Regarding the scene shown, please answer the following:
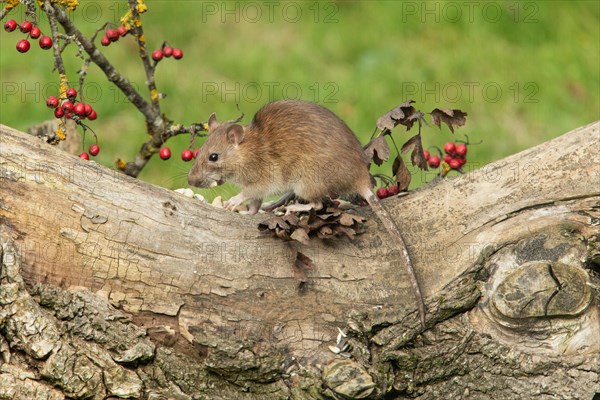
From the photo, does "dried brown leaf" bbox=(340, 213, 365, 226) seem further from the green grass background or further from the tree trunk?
the green grass background

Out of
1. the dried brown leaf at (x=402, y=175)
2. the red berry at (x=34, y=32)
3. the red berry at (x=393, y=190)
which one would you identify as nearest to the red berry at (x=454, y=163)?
the red berry at (x=393, y=190)

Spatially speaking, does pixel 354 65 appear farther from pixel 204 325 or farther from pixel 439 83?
pixel 204 325

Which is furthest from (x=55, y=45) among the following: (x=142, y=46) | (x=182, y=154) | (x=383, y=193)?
(x=383, y=193)

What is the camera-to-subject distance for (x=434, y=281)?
4465 mm

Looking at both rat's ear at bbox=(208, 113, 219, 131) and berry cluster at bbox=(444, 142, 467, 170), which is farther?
rat's ear at bbox=(208, 113, 219, 131)

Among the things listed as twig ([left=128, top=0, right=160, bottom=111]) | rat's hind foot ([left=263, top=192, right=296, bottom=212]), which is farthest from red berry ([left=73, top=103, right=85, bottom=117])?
rat's hind foot ([left=263, top=192, right=296, bottom=212])

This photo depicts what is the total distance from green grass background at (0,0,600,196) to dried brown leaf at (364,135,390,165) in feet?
9.77

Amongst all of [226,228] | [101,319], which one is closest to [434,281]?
[226,228]

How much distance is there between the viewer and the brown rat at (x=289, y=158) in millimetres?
5078

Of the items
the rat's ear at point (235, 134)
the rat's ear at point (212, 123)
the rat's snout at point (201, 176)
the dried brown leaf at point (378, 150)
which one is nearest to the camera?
the dried brown leaf at point (378, 150)

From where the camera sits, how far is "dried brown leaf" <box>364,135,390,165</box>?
194 inches

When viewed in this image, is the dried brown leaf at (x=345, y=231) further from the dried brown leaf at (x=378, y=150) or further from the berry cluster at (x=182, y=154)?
the berry cluster at (x=182, y=154)

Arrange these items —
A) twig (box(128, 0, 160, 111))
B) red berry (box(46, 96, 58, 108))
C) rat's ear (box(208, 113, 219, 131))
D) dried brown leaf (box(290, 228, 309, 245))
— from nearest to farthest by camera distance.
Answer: dried brown leaf (box(290, 228, 309, 245))
red berry (box(46, 96, 58, 108))
twig (box(128, 0, 160, 111))
rat's ear (box(208, 113, 219, 131))

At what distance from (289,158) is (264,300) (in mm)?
1361
